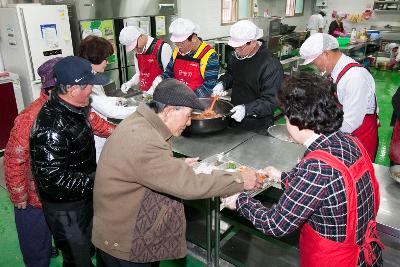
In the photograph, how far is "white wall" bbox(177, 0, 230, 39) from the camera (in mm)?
7111

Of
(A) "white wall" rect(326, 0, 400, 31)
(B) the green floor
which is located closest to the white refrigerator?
(B) the green floor

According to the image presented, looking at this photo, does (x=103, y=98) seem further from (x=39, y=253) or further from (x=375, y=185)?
(x=375, y=185)

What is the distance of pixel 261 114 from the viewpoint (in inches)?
119

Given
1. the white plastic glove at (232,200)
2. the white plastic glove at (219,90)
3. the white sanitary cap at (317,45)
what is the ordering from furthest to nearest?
the white plastic glove at (219,90)
the white sanitary cap at (317,45)
the white plastic glove at (232,200)

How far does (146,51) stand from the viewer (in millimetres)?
4145

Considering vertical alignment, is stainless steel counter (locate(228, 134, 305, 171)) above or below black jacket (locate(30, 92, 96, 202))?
below

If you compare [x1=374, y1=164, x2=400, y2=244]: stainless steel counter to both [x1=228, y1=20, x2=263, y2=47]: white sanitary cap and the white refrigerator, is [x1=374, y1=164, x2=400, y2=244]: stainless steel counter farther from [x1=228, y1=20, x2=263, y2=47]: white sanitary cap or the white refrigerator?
the white refrigerator

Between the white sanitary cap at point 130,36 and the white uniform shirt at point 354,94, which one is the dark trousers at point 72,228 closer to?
the white uniform shirt at point 354,94

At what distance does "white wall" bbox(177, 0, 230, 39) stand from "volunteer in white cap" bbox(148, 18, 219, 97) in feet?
11.0

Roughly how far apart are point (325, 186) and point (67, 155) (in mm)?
1351

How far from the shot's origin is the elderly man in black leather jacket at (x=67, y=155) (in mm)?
1845

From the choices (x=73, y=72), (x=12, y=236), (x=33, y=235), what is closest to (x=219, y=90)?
(x=73, y=72)

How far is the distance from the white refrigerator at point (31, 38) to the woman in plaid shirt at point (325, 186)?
4.32m

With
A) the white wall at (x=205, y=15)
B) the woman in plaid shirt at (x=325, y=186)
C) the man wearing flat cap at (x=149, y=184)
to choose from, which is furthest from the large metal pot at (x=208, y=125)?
the white wall at (x=205, y=15)
